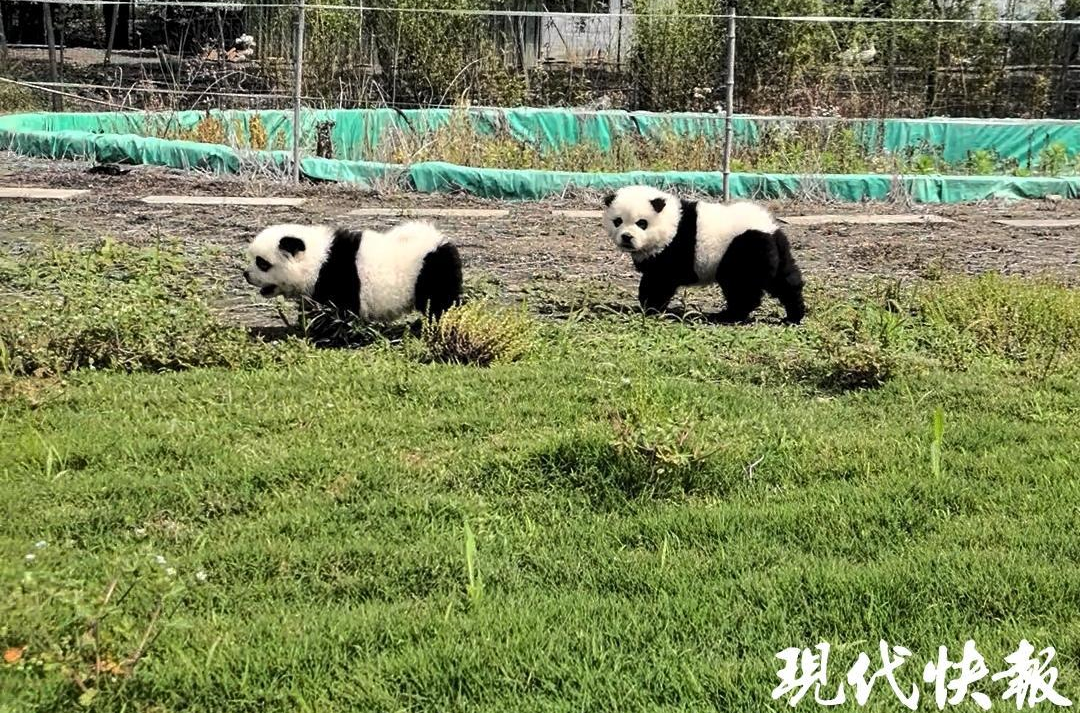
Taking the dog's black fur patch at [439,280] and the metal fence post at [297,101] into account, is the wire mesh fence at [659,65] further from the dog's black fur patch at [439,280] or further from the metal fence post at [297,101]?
the dog's black fur patch at [439,280]

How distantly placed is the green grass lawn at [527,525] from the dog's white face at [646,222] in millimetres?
1626

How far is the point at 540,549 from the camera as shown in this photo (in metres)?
4.28

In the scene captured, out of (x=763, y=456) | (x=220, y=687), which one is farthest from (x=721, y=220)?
(x=220, y=687)

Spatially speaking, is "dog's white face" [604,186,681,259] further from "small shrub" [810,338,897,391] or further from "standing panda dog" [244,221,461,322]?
"small shrub" [810,338,897,391]

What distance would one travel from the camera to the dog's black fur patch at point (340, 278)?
7285mm

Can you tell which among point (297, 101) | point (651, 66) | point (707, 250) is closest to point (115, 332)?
point (707, 250)

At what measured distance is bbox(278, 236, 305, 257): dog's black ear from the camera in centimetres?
719

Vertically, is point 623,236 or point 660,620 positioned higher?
point 623,236

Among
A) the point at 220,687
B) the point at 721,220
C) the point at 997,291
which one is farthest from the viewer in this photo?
the point at 721,220

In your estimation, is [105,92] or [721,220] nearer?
[721,220]

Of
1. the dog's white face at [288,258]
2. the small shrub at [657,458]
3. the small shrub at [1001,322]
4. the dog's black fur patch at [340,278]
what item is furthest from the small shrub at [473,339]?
the small shrub at [1001,322]

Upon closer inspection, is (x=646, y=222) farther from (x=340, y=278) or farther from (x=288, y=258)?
(x=288, y=258)

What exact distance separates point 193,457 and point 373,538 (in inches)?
47.7

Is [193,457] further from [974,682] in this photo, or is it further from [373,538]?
[974,682]
